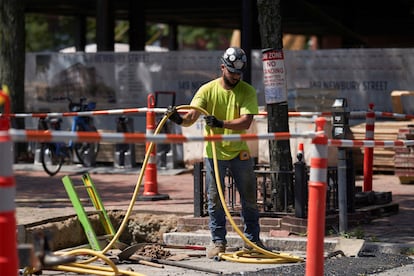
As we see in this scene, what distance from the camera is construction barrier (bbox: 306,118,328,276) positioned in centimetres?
779

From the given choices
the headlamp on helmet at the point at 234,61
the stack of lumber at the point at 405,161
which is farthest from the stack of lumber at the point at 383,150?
the headlamp on helmet at the point at 234,61

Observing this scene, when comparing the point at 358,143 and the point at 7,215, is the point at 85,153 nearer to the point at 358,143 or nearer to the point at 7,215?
the point at 358,143

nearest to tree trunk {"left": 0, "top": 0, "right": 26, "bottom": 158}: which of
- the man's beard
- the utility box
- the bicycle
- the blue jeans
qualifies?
the bicycle

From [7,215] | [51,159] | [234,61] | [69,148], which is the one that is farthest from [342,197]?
[69,148]

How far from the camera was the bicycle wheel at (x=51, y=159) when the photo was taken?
60.1ft

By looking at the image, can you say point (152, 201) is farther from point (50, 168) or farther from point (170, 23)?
point (170, 23)

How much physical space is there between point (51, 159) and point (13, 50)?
3.22 metres

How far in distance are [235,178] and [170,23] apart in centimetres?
2867

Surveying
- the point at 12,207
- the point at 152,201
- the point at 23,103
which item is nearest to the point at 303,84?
the point at 23,103

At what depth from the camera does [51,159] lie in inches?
733

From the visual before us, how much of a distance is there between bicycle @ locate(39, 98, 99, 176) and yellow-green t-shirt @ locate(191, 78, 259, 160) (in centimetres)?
851

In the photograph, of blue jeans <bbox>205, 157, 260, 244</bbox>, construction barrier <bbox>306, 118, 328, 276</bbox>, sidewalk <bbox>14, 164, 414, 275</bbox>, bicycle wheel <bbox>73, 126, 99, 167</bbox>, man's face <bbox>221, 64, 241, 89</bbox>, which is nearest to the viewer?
construction barrier <bbox>306, 118, 328, 276</bbox>

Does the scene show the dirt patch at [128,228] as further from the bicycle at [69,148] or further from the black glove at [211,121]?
the bicycle at [69,148]

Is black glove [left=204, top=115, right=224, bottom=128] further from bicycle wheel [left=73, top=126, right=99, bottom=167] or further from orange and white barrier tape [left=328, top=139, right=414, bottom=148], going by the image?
bicycle wheel [left=73, top=126, right=99, bottom=167]
